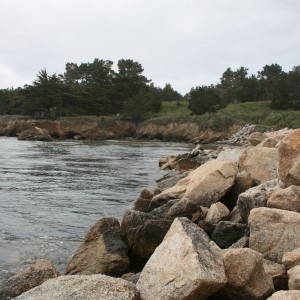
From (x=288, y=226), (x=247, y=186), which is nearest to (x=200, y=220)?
(x=247, y=186)

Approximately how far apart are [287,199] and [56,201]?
32.5 feet

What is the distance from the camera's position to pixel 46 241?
10.4 metres

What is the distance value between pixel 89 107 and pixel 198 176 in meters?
71.1

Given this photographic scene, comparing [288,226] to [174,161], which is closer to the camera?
[288,226]

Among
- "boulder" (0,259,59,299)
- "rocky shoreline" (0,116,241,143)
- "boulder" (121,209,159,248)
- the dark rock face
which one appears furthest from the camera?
"rocky shoreline" (0,116,241,143)

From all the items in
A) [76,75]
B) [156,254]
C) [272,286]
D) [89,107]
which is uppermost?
[76,75]

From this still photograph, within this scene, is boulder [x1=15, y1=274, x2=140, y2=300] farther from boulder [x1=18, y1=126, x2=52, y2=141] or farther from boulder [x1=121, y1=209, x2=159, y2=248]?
boulder [x1=18, y1=126, x2=52, y2=141]

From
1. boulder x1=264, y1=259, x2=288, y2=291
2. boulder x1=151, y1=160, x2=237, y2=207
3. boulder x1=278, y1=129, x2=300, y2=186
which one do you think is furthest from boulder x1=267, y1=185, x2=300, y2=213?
boulder x1=151, y1=160, x2=237, y2=207

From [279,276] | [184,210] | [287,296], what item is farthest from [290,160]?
[287,296]

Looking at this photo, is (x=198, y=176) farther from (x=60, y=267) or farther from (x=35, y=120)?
(x=35, y=120)

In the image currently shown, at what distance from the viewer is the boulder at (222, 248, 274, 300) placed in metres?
5.26

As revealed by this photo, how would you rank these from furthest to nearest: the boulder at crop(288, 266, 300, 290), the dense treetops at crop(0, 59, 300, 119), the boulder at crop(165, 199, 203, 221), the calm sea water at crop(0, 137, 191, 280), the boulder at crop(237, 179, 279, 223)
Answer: the dense treetops at crop(0, 59, 300, 119), the calm sea water at crop(0, 137, 191, 280), the boulder at crop(165, 199, 203, 221), the boulder at crop(237, 179, 279, 223), the boulder at crop(288, 266, 300, 290)

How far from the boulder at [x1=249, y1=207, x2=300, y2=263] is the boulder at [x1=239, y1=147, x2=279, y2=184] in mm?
3885

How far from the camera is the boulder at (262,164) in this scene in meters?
10.4
